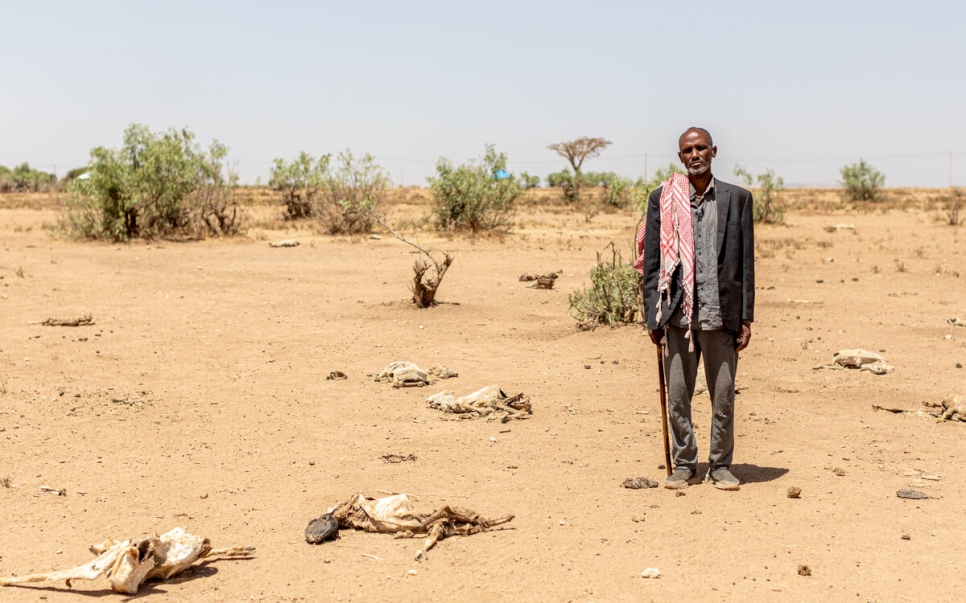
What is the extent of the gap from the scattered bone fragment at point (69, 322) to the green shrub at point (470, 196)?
13.2 meters

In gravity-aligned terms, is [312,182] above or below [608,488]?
above

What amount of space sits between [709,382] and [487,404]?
214 cm

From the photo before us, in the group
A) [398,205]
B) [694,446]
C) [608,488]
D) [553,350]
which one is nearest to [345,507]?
[608,488]

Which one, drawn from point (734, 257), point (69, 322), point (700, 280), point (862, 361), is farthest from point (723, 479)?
point (69, 322)

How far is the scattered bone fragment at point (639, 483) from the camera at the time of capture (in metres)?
5.09

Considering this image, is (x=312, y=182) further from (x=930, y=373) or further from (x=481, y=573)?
(x=481, y=573)

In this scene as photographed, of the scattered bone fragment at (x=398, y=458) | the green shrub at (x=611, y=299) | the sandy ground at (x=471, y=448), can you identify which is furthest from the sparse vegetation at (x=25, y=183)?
the scattered bone fragment at (x=398, y=458)

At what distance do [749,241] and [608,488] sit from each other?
141 cm

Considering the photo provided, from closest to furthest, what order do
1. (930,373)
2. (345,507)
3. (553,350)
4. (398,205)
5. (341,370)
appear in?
(345,507), (930,373), (341,370), (553,350), (398,205)

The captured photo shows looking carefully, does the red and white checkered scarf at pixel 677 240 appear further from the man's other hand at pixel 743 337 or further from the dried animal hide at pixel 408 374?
the dried animal hide at pixel 408 374

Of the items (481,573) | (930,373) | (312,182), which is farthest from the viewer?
(312,182)

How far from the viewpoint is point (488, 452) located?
586cm

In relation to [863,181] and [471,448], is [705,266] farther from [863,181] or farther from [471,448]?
[863,181]

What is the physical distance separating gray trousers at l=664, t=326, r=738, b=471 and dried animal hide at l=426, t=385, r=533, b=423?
6.00 ft
